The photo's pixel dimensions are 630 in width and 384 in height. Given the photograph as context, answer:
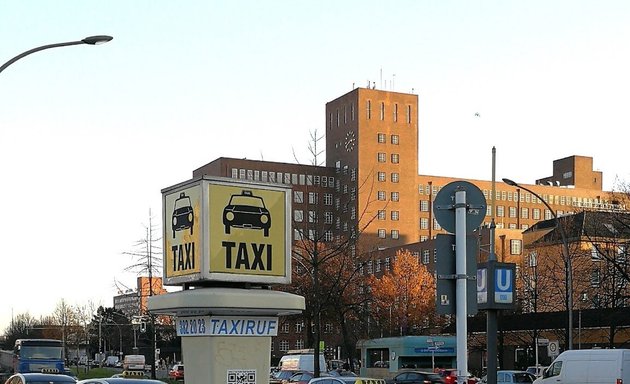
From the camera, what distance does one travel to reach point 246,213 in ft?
28.0

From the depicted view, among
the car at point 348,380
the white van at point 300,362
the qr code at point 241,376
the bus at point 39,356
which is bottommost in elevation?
the white van at point 300,362

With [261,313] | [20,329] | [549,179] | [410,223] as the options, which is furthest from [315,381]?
[549,179]

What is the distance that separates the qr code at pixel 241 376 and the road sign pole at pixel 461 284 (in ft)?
6.12

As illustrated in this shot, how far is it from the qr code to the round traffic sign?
7.36 feet

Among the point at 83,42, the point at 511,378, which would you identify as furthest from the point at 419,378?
the point at 83,42

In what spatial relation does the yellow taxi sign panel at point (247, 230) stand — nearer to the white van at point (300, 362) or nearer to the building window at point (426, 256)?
the white van at point (300, 362)

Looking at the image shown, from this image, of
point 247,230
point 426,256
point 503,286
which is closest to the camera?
point 247,230

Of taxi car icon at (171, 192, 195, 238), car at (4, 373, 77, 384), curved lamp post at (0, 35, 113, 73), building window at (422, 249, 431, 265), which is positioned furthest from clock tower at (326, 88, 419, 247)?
taxi car icon at (171, 192, 195, 238)

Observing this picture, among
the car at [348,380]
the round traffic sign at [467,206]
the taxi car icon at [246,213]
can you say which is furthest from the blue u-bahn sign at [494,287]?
the car at [348,380]

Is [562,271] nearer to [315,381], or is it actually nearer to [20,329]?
[315,381]

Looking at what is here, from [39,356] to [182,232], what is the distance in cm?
4247

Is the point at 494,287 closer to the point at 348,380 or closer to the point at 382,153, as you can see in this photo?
the point at 348,380

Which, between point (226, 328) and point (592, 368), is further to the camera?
→ point (592, 368)

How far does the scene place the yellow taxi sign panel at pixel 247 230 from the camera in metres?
8.32
